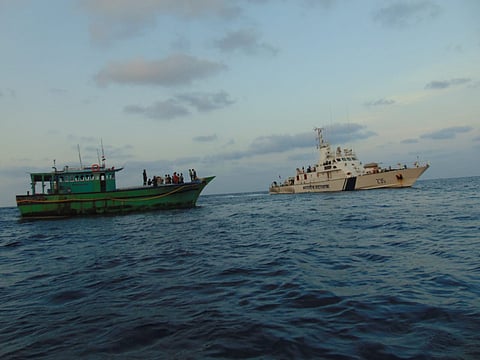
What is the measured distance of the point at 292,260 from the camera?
916cm

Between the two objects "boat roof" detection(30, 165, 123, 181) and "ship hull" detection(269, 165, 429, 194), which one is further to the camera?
"ship hull" detection(269, 165, 429, 194)

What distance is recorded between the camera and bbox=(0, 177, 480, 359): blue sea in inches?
166

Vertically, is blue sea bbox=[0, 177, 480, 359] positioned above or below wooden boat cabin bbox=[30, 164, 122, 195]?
below

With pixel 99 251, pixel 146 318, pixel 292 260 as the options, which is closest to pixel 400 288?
pixel 292 260

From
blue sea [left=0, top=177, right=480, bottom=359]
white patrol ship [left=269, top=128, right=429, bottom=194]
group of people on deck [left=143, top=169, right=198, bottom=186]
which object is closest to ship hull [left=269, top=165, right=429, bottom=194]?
white patrol ship [left=269, top=128, right=429, bottom=194]

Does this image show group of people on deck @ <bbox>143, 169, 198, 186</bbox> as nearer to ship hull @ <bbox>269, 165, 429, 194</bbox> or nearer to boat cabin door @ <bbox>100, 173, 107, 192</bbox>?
boat cabin door @ <bbox>100, 173, 107, 192</bbox>

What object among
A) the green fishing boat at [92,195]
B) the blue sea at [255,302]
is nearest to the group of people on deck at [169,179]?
the green fishing boat at [92,195]

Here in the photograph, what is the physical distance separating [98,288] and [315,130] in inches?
2229

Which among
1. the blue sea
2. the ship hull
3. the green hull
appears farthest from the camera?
the ship hull

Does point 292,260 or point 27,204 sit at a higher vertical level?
point 27,204

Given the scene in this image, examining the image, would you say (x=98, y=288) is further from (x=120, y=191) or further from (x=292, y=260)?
(x=120, y=191)

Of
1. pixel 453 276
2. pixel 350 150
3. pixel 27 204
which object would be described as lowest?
pixel 453 276

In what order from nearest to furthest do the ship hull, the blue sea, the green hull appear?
1. the blue sea
2. the green hull
3. the ship hull

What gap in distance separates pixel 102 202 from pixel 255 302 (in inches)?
1149
